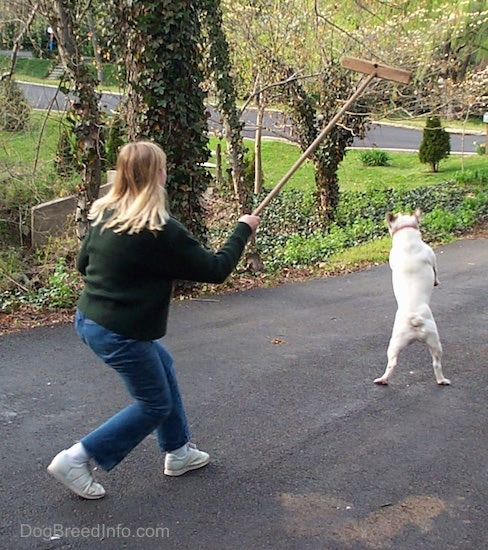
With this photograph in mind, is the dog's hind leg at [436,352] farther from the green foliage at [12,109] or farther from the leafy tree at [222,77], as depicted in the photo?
the green foliage at [12,109]

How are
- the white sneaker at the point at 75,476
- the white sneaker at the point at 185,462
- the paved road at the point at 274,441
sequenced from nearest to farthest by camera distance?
the paved road at the point at 274,441 < the white sneaker at the point at 75,476 < the white sneaker at the point at 185,462

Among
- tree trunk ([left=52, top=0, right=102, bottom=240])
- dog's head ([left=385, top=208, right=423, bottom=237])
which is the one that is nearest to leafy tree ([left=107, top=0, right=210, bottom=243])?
tree trunk ([left=52, top=0, right=102, bottom=240])

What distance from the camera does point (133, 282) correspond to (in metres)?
3.63

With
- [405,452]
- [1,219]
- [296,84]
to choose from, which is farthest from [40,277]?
[296,84]

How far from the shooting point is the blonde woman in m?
3.56

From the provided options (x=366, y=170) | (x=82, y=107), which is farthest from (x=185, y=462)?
(x=366, y=170)

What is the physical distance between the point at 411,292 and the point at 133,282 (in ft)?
8.35

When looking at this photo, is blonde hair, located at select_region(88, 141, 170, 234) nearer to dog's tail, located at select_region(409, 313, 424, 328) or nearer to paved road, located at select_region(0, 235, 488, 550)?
paved road, located at select_region(0, 235, 488, 550)

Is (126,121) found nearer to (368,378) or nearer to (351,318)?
(351,318)

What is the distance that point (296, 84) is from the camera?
1466 cm

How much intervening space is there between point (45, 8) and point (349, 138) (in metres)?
7.78

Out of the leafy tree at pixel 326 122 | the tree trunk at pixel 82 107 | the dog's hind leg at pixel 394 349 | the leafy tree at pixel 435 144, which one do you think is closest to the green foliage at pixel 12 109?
the tree trunk at pixel 82 107

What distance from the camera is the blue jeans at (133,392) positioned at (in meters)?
3.69

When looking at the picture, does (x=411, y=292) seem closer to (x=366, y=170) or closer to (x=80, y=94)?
(x=80, y=94)
